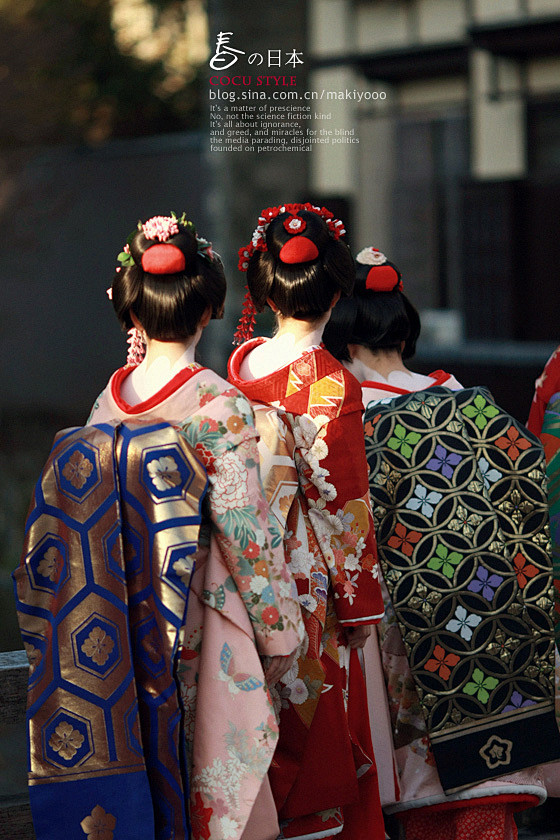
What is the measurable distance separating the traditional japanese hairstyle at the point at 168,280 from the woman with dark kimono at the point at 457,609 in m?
0.77

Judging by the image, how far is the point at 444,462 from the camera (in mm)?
3035

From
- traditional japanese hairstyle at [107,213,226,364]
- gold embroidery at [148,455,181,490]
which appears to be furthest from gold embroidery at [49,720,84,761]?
traditional japanese hairstyle at [107,213,226,364]

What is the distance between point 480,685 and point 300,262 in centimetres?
135

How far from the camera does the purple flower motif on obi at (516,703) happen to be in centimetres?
301

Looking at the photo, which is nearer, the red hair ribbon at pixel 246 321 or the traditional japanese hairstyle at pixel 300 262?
the traditional japanese hairstyle at pixel 300 262

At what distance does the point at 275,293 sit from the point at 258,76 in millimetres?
9075

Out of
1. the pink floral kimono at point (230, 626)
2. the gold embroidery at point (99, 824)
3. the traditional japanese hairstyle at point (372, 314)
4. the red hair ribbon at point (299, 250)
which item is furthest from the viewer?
the traditional japanese hairstyle at point (372, 314)

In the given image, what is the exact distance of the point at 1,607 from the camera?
6.90m

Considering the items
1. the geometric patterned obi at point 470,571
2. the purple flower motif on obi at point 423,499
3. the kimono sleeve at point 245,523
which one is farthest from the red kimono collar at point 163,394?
the purple flower motif on obi at point 423,499

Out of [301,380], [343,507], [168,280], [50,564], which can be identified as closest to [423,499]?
[343,507]

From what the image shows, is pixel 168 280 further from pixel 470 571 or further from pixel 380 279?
pixel 470 571

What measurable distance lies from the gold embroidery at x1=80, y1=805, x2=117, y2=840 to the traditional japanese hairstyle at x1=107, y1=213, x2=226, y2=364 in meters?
1.14

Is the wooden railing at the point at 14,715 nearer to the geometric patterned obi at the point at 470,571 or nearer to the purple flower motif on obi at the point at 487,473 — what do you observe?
the geometric patterned obi at the point at 470,571

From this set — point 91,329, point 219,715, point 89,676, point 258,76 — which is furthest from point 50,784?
point 91,329
